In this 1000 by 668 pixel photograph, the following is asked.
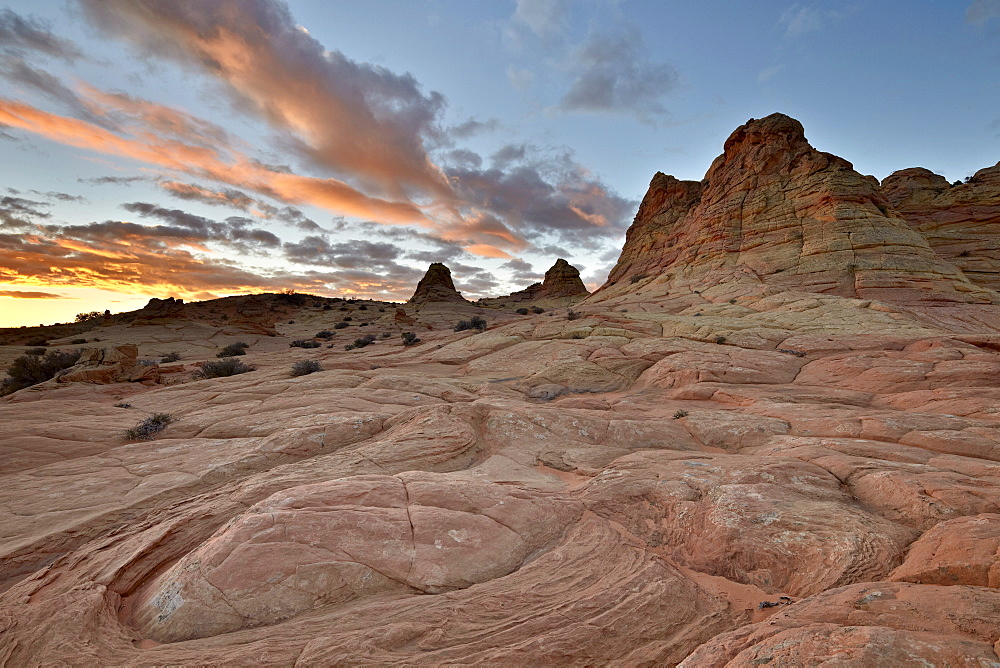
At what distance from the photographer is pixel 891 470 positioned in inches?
256

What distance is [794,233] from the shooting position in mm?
32500

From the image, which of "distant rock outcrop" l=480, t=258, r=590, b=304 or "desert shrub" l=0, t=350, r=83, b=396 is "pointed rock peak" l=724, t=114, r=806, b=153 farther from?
"desert shrub" l=0, t=350, r=83, b=396

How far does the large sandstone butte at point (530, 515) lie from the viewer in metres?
3.85

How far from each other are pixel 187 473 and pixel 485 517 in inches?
245

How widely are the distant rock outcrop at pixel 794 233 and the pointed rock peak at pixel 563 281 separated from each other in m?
38.6

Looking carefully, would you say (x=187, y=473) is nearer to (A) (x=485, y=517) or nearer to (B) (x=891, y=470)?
(A) (x=485, y=517)

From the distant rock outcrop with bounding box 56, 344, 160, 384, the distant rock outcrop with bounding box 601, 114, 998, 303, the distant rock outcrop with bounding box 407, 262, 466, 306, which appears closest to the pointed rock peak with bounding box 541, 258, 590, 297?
the distant rock outcrop with bounding box 407, 262, 466, 306

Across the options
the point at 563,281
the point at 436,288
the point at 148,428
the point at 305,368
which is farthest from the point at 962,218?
the point at 436,288

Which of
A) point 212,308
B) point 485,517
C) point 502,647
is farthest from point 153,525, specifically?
point 212,308

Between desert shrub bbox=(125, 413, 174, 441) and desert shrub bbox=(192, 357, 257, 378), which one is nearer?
desert shrub bbox=(125, 413, 174, 441)

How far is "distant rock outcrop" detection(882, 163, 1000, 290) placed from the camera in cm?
3028

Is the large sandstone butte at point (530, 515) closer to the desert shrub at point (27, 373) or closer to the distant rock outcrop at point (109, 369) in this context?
the distant rock outcrop at point (109, 369)

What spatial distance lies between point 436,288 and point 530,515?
7737cm

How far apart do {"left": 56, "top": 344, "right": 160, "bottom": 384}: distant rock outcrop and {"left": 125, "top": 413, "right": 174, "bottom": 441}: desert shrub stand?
9.57m
